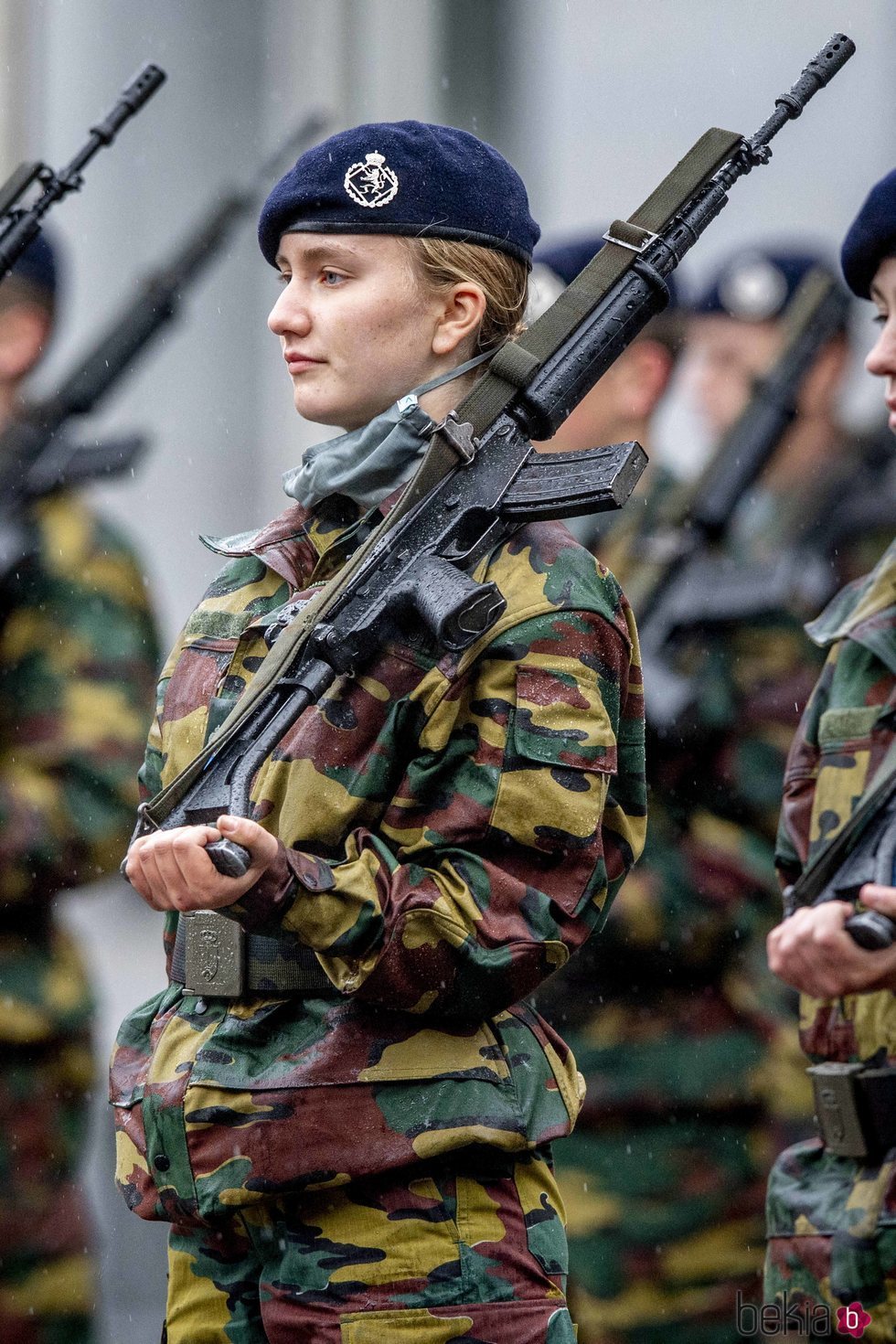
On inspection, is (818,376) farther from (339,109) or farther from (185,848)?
(185,848)

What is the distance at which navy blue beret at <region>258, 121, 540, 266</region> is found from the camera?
9.44 ft

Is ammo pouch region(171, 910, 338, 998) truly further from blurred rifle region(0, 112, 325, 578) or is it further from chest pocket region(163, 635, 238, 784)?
blurred rifle region(0, 112, 325, 578)

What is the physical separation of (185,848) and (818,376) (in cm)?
417

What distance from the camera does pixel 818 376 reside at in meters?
6.18

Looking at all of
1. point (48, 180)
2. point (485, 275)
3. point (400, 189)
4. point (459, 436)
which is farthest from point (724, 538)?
point (459, 436)

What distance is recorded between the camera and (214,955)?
270cm

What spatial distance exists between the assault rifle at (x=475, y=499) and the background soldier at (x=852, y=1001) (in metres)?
0.58

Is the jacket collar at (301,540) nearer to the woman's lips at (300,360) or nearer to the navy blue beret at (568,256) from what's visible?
the woman's lips at (300,360)

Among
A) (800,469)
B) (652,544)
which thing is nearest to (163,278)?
(652,544)

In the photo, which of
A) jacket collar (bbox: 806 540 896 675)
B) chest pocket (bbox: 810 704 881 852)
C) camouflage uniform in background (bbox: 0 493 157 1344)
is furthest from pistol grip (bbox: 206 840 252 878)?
camouflage uniform in background (bbox: 0 493 157 1344)

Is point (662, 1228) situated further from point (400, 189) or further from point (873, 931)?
point (400, 189)

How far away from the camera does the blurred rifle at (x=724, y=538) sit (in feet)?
17.1

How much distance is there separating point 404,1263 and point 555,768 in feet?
1.96

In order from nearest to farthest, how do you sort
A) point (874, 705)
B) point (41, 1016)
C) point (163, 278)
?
point (874, 705)
point (41, 1016)
point (163, 278)
